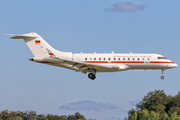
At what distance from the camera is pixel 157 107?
275 feet

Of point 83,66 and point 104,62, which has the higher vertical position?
point 104,62

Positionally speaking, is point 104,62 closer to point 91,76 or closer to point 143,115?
point 91,76

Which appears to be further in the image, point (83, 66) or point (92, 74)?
point (92, 74)

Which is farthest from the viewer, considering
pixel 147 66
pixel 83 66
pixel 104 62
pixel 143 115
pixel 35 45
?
pixel 143 115

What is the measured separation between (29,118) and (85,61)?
42796mm

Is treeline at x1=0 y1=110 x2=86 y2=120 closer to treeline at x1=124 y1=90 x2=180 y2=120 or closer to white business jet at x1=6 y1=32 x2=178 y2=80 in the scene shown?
treeline at x1=124 y1=90 x2=180 y2=120

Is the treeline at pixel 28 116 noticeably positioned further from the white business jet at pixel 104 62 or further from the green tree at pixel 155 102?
the white business jet at pixel 104 62

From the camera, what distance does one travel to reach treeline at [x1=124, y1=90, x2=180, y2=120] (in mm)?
77188

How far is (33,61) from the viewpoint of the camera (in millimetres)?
50062

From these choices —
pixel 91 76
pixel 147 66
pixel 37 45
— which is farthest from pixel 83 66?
pixel 147 66

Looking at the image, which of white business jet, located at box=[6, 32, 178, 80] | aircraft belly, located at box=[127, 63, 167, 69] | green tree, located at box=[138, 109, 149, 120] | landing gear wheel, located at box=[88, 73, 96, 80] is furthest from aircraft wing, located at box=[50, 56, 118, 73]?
green tree, located at box=[138, 109, 149, 120]

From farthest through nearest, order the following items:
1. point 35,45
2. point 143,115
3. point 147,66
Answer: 1. point 143,115
2. point 35,45
3. point 147,66

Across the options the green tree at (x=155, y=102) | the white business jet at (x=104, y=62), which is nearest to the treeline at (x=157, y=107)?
the green tree at (x=155, y=102)

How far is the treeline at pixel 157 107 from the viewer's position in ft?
253
